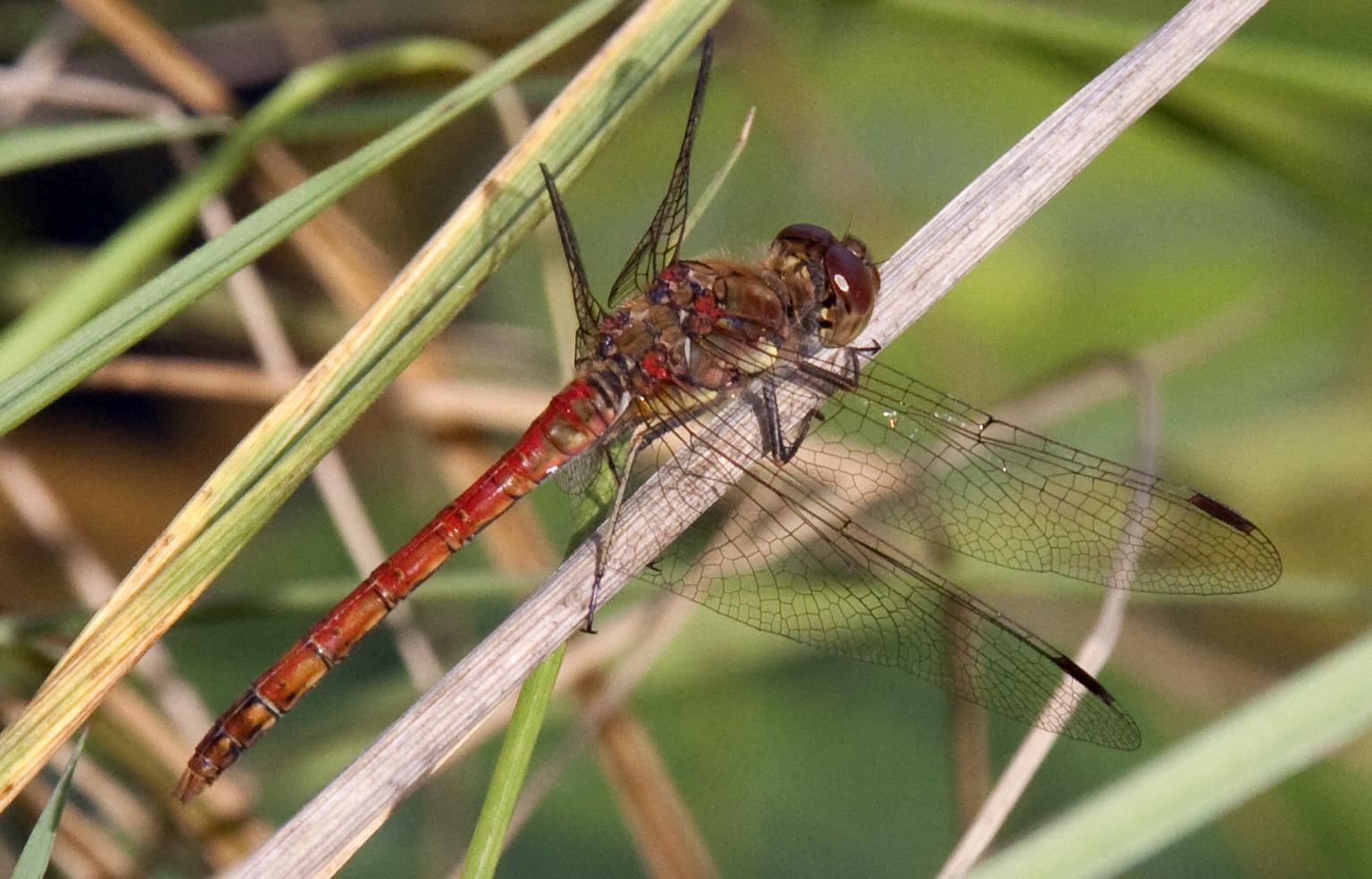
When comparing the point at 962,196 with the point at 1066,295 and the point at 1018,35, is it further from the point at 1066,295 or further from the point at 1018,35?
the point at 1066,295

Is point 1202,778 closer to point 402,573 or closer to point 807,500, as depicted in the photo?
point 807,500

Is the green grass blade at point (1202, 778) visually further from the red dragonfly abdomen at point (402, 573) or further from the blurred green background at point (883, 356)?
the red dragonfly abdomen at point (402, 573)

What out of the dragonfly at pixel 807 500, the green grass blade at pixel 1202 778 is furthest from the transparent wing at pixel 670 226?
the green grass blade at pixel 1202 778

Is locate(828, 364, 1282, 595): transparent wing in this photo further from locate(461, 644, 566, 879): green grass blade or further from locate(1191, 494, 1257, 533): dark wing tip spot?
locate(461, 644, 566, 879): green grass blade

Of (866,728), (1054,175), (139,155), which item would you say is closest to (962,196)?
(1054,175)

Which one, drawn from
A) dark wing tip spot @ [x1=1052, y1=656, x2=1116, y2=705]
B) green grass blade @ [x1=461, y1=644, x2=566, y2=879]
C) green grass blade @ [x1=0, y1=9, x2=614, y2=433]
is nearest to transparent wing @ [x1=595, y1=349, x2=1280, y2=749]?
dark wing tip spot @ [x1=1052, y1=656, x2=1116, y2=705]

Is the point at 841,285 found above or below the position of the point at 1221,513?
above

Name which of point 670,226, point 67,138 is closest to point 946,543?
point 670,226
